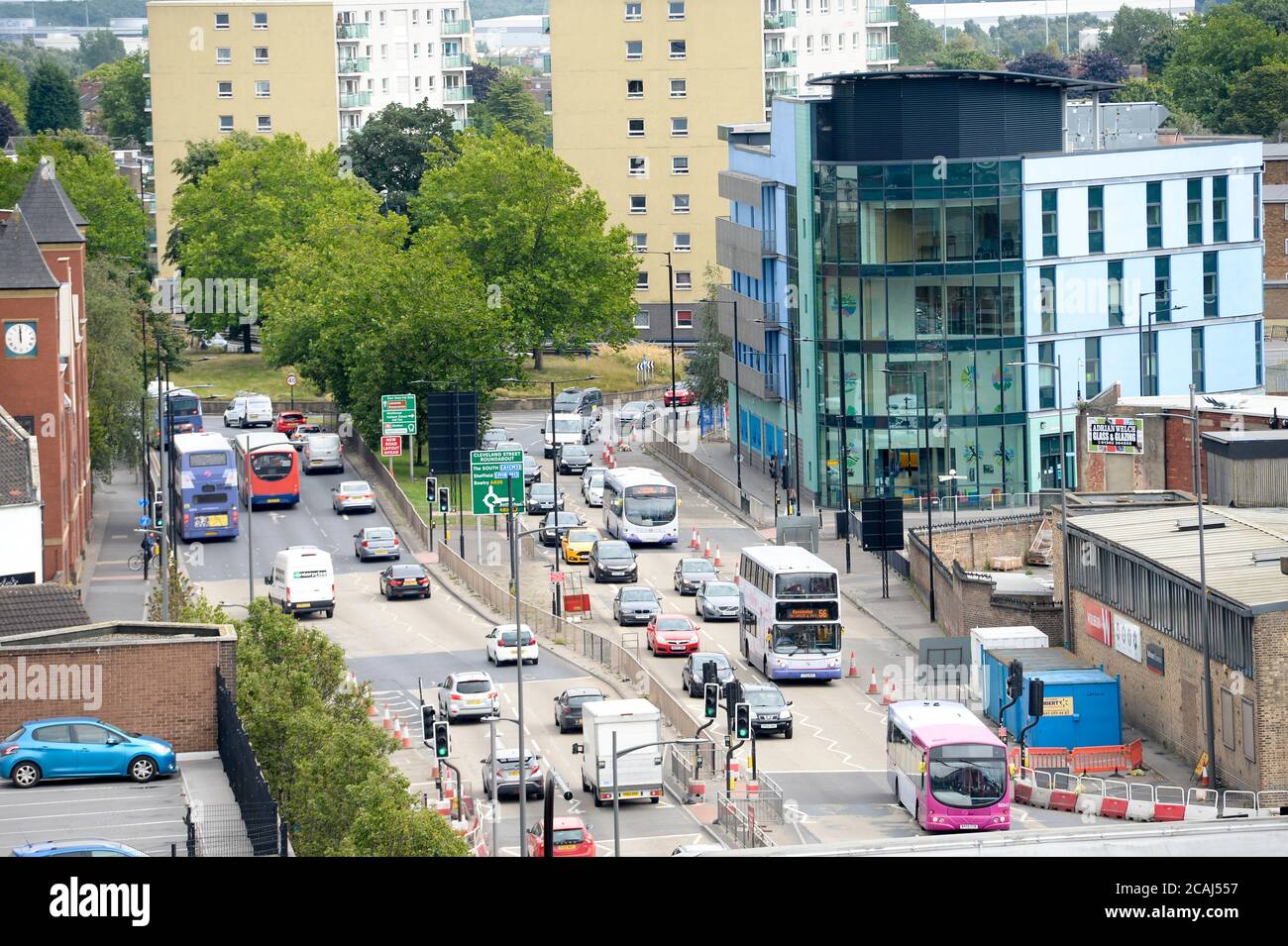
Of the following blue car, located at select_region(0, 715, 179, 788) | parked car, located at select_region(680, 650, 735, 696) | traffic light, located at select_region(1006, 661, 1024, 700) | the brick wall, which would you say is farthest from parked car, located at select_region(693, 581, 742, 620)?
blue car, located at select_region(0, 715, 179, 788)

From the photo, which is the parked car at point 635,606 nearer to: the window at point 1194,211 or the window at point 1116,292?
the window at point 1116,292

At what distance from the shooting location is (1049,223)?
80.7m

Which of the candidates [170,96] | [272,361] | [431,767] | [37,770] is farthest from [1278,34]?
[37,770]

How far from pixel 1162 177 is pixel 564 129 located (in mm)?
56839

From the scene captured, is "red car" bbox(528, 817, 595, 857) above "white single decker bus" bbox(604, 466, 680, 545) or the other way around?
the other way around

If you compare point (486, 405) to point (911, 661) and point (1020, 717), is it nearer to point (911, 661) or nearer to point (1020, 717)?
point (911, 661)

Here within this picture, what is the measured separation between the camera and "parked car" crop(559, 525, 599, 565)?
73.1 m

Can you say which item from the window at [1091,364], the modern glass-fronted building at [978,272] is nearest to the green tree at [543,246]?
the modern glass-fronted building at [978,272]

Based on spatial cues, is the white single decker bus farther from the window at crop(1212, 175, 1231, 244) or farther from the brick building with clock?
the window at crop(1212, 175, 1231, 244)

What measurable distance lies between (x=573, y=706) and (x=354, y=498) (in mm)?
31158

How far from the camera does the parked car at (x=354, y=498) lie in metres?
81.3

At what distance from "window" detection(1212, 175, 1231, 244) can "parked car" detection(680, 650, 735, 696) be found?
127 feet

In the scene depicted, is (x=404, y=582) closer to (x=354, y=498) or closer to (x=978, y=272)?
(x=354, y=498)

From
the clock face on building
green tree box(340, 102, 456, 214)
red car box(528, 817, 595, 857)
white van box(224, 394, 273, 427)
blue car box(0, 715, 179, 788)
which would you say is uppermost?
green tree box(340, 102, 456, 214)
